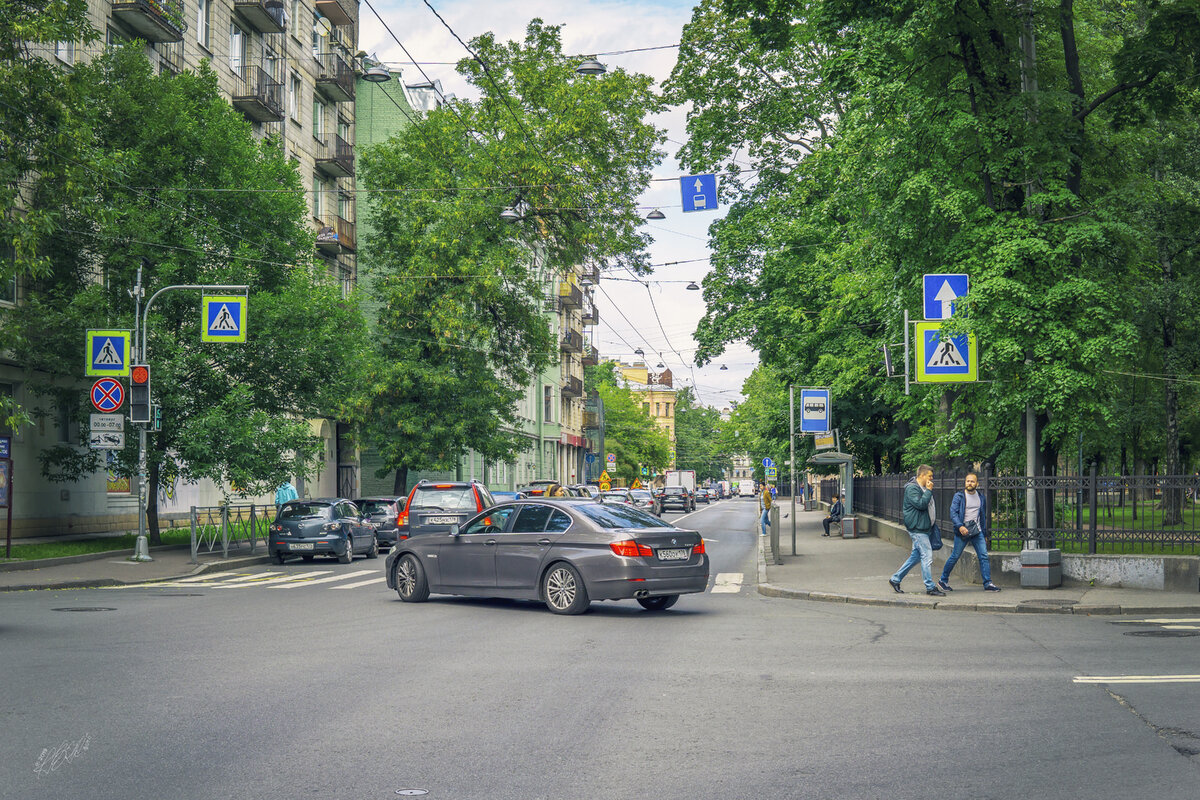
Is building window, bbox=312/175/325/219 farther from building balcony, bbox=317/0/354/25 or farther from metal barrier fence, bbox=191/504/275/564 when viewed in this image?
metal barrier fence, bbox=191/504/275/564

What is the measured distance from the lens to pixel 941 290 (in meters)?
17.4

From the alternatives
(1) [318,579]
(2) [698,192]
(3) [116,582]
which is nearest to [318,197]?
(2) [698,192]

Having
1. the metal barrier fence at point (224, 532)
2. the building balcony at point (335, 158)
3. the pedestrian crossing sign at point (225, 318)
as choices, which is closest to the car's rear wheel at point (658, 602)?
the pedestrian crossing sign at point (225, 318)

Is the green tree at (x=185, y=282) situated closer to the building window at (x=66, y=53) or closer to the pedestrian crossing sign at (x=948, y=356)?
the building window at (x=66, y=53)

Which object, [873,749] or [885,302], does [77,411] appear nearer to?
[885,302]

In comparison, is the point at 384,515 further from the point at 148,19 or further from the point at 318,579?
the point at 148,19

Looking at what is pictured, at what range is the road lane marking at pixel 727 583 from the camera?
63.6 feet

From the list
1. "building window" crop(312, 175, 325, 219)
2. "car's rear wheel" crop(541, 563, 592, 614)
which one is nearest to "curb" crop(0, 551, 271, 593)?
"car's rear wheel" crop(541, 563, 592, 614)

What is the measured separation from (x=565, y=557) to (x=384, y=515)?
18488mm

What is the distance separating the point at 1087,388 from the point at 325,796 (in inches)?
568

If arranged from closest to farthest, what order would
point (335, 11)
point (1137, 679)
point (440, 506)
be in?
point (1137, 679), point (440, 506), point (335, 11)

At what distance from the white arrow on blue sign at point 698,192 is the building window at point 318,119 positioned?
23743 mm

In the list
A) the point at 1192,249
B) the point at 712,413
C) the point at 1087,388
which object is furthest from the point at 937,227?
the point at 712,413

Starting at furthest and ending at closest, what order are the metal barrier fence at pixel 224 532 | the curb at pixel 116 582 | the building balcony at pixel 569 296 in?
1. the building balcony at pixel 569 296
2. the metal barrier fence at pixel 224 532
3. the curb at pixel 116 582
